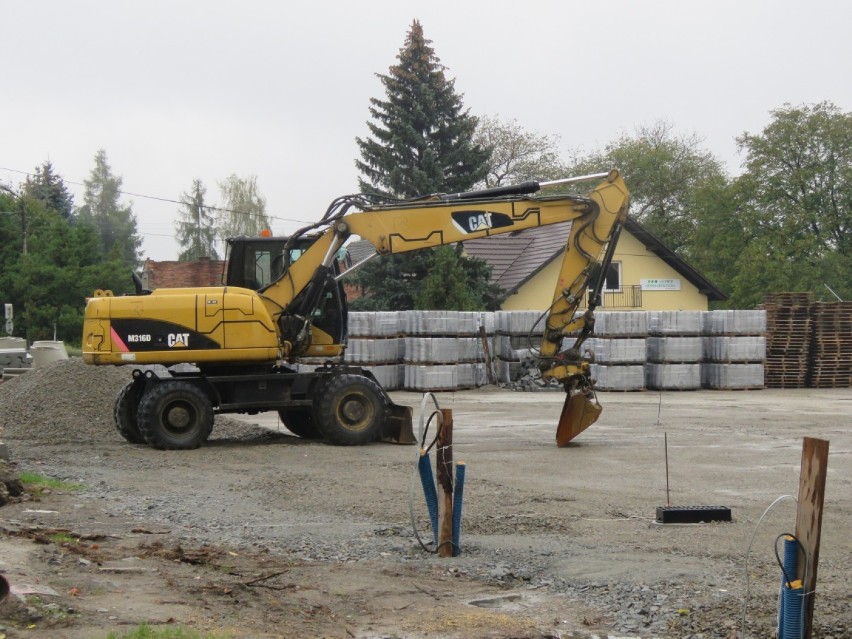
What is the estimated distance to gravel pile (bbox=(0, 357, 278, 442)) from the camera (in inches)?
747

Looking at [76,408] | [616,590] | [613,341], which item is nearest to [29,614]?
[616,590]

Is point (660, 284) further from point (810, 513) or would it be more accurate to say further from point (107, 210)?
point (107, 210)

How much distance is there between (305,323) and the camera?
1742cm

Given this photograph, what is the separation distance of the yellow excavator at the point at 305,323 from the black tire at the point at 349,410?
21mm

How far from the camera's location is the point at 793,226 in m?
54.8

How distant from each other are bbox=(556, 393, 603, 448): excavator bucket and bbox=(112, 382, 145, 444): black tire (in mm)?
6286

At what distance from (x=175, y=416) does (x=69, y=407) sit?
4.25 m

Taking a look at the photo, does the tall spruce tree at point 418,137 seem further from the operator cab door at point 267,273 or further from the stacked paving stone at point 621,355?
the operator cab door at point 267,273

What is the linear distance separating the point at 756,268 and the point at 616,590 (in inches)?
1906

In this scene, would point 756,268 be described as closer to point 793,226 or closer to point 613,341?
point 793,226

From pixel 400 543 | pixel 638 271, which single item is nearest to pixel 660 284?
pixel 638 271

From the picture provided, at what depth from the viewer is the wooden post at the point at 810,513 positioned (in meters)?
6.33

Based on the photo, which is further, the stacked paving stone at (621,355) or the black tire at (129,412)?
the stacked paving stone at (621,355)

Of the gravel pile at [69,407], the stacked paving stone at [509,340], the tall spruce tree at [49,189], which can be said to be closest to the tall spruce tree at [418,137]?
the stacked paving stone at [509,340]
